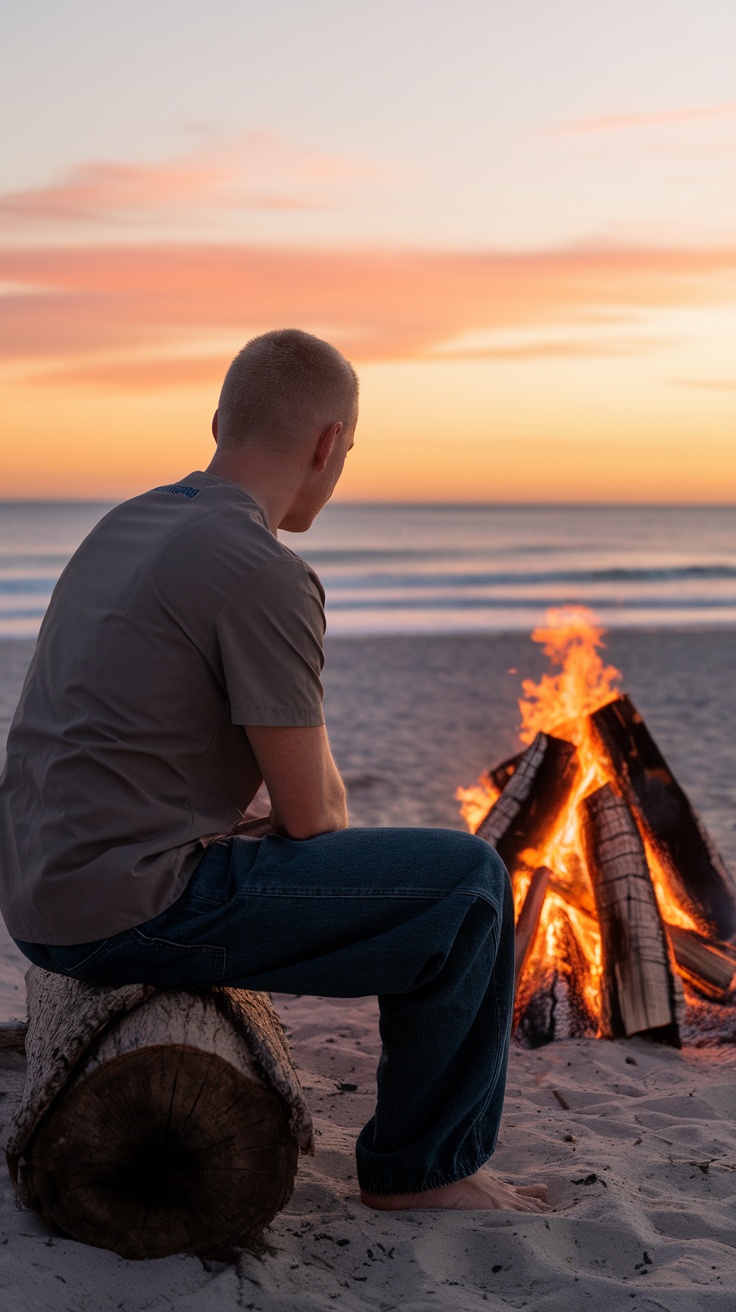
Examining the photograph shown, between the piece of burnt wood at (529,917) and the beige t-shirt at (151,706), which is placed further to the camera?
the piece of burnt wood at (529,917)

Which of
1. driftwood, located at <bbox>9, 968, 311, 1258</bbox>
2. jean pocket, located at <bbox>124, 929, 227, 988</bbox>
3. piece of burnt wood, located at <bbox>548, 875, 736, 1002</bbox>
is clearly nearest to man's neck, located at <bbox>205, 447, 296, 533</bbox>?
jean pocket, located at <bbox>124, 929, 227, 988</bbox>

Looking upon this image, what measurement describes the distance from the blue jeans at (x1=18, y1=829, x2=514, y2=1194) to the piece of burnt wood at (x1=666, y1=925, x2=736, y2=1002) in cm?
210

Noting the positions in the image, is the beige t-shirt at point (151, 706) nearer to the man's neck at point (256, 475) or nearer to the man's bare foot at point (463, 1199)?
the man's neck at point (256, 475)

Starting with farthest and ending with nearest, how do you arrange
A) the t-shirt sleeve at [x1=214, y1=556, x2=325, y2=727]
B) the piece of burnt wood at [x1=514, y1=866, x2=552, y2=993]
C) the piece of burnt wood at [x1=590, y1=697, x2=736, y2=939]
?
the piece of burnt wood at [x1=590, y1=697, x2=736, y2=939] < the piece of burnt wood at [x1=514, y1=866, x2=552, y2=993] < the t-shirt sleeve at [x1=214, y1=556, x2=325, y2=727]

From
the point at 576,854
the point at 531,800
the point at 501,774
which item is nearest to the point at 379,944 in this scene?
the point at 531,800

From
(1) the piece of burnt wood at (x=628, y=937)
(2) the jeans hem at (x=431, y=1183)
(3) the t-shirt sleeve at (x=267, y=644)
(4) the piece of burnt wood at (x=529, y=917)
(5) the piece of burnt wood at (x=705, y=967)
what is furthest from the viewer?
(5) the piece of burnt wood at (x=705, y=967)

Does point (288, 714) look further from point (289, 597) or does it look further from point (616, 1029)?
point (616, 1029)

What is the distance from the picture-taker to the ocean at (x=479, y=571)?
21.6m

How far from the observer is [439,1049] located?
2709mm

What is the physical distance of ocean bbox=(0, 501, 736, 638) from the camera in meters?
21.6

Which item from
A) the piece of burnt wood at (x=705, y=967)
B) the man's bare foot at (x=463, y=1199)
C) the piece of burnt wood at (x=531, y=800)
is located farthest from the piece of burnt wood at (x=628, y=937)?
the man's bare foot at (x=463, y=1199)

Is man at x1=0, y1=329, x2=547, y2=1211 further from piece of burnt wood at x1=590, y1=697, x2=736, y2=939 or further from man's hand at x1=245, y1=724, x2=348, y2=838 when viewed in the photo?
piece of burnt wood at x1=590, y1=697, x2=736, y2=939

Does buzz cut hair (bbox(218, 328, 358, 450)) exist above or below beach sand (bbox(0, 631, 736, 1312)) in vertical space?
above

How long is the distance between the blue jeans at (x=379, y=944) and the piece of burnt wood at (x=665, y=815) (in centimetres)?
208
